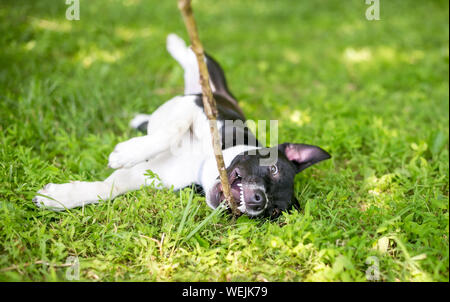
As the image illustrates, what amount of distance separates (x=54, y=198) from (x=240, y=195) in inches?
50.7

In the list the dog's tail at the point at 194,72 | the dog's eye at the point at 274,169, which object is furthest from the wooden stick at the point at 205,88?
the dog's tail at the point at 194,72

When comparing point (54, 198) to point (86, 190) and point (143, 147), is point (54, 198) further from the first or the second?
point (143, 147)

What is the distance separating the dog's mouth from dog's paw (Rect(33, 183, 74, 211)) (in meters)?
1.01

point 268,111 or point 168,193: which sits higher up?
point 268,111

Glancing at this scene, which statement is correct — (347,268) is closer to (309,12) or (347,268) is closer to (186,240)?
(186,240)

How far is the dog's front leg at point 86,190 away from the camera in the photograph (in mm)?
2572

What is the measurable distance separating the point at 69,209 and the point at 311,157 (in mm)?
1868

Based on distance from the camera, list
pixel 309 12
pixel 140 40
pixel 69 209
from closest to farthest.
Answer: pixel 69 209 → pixel 140 40 → pixel 309 12

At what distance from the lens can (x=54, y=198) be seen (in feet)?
8.48

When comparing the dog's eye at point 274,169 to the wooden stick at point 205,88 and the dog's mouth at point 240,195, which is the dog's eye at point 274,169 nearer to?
the dog's mouth at point 240,195

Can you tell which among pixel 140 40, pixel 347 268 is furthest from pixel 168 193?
pixel 140 40

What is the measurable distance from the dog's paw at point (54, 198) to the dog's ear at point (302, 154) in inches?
65.5

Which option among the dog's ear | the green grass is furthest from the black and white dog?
the green grass

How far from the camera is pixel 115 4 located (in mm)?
7262
